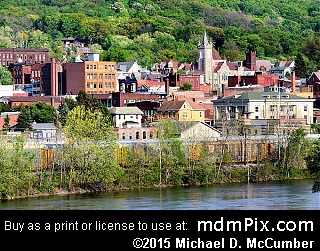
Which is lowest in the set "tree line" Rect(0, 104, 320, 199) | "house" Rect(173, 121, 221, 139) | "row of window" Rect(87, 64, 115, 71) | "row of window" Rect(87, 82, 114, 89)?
"tree line" Rect(0, 104, 320, 199)

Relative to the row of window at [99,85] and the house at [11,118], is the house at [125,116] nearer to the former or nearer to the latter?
the house at [11,118]

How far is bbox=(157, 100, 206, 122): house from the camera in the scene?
60.2 m

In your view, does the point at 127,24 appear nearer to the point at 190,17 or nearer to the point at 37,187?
the point at 190,17

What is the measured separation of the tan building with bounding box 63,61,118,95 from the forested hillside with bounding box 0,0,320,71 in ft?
65.5

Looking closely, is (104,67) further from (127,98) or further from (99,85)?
(127,98)

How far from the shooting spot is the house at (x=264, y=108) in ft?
198

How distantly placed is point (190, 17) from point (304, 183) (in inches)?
3856

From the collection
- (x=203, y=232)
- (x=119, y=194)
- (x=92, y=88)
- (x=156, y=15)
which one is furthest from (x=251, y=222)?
(x=156, y=15)

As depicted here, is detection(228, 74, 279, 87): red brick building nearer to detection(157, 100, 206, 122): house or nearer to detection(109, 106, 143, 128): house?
detection(157, 100, 206, 122): house

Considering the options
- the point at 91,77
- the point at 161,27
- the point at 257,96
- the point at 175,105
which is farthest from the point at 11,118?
the point at 161,27

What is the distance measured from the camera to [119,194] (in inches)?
1635

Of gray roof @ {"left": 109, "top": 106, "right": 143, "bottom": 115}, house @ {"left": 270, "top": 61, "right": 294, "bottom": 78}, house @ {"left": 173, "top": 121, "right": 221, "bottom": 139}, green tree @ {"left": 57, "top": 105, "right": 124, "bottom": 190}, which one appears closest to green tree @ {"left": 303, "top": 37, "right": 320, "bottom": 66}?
house @ {"left": 270, "top": 61, "right": 294, "bottom": 78}

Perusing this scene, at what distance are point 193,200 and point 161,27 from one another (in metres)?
86.3

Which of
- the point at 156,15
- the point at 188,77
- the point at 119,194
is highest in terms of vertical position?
the point at 156,15
